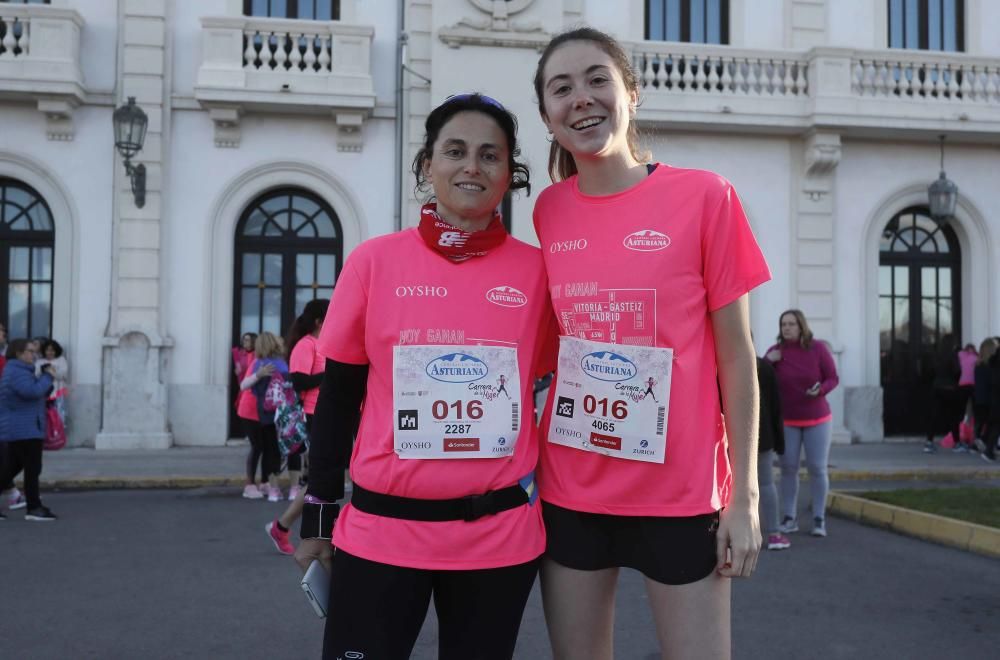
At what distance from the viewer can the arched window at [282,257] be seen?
44.8 feet

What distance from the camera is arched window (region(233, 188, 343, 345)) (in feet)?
44.8

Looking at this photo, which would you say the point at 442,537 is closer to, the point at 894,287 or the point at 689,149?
the point at 689,149

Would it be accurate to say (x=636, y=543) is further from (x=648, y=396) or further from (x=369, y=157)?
(x=369, y=157)

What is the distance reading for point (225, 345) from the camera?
13.4 metres

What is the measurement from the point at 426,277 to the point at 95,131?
12666 mm

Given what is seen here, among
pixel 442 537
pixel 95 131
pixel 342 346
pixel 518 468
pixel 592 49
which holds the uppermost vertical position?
pixel 95 131

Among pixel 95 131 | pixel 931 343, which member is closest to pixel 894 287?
pixel 931 343

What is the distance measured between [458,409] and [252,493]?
25.3ft

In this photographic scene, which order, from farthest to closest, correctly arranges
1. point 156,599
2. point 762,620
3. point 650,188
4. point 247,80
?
1. point 247,80
2. point 156,599
3. point 762,620
4. point 650,188

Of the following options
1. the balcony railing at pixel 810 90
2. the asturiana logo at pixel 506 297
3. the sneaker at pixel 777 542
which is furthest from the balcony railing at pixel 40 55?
the asturiana logo at pixel 506 297

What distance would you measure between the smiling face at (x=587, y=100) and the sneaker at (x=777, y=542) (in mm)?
5294

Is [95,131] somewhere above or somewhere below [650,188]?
above

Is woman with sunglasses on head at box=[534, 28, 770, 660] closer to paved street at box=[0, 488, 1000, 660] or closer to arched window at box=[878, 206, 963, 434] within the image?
paved street at box=[0, 488, 1000, 660]

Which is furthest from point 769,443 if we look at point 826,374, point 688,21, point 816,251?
point 688,21
